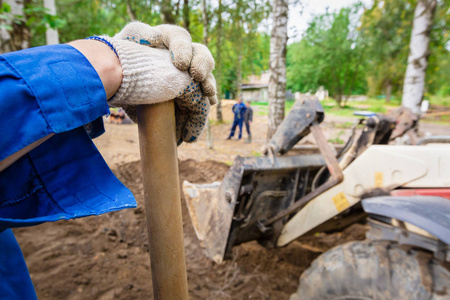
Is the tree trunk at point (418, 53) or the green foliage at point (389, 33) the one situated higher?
the green foliage at point (389, 33)

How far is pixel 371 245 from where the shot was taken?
179 cm

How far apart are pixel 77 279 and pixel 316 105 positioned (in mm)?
2752

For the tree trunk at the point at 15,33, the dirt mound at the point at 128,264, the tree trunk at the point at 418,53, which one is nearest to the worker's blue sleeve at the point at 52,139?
the dirt mound at the point at 128,264

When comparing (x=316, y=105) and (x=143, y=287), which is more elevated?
(x=316, y=105)

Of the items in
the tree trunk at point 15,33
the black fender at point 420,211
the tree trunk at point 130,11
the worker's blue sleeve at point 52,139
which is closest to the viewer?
the worker's blue sleeve at point 52,139

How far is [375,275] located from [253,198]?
1.30m

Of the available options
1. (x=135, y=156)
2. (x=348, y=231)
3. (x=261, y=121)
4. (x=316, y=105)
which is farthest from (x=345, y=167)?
(x=261, y=121)

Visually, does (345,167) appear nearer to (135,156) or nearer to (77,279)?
(77,279)

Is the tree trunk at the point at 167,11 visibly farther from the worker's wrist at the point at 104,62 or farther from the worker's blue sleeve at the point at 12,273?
the worker's blue sleeve at the point at 12,273

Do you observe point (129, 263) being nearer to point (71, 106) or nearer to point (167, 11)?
point (71, 106)

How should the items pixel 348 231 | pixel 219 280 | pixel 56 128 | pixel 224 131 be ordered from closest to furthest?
pixel 56 128 < pixel 219 280 < pixel 348 231 < pixel 224 131

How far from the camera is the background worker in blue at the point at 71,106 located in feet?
2.16

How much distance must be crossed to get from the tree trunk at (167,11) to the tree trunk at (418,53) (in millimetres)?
6130

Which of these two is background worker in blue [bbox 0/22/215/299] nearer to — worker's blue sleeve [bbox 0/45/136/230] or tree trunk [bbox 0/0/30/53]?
worker's blue sleeve [bbox 0/45/136/230]
